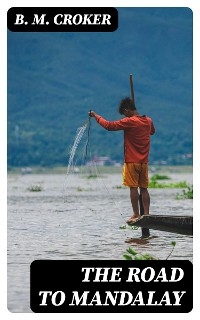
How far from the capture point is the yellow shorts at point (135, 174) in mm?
12352

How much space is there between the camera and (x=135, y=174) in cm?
1245

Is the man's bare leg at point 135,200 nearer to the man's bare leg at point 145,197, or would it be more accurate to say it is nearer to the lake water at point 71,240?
the man's bare leg at point 145,197

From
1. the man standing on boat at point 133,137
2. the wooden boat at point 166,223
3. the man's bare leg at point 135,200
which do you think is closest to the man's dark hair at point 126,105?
the man standing on boat at point 133,137

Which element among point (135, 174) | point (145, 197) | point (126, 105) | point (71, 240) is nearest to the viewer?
point (126, 105)

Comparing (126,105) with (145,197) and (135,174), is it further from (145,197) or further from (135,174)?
(145,197)

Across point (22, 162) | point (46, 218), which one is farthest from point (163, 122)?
point (46, 218)

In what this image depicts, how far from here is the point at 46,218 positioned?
738 inches

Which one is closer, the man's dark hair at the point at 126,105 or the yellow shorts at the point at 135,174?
the man's dark hair at the point at 126,105

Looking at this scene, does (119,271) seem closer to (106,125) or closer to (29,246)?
(106,125)

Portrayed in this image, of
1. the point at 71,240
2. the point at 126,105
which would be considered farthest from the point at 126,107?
the point at 71,240

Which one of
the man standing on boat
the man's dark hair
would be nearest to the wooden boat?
the man standing on boat

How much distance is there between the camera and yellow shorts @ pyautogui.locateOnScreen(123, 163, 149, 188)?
12.4 metres

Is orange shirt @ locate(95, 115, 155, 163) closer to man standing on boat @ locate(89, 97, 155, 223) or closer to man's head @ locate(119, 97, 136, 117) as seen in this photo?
man standing on boat @ locate(89, 97, 155, 223)
